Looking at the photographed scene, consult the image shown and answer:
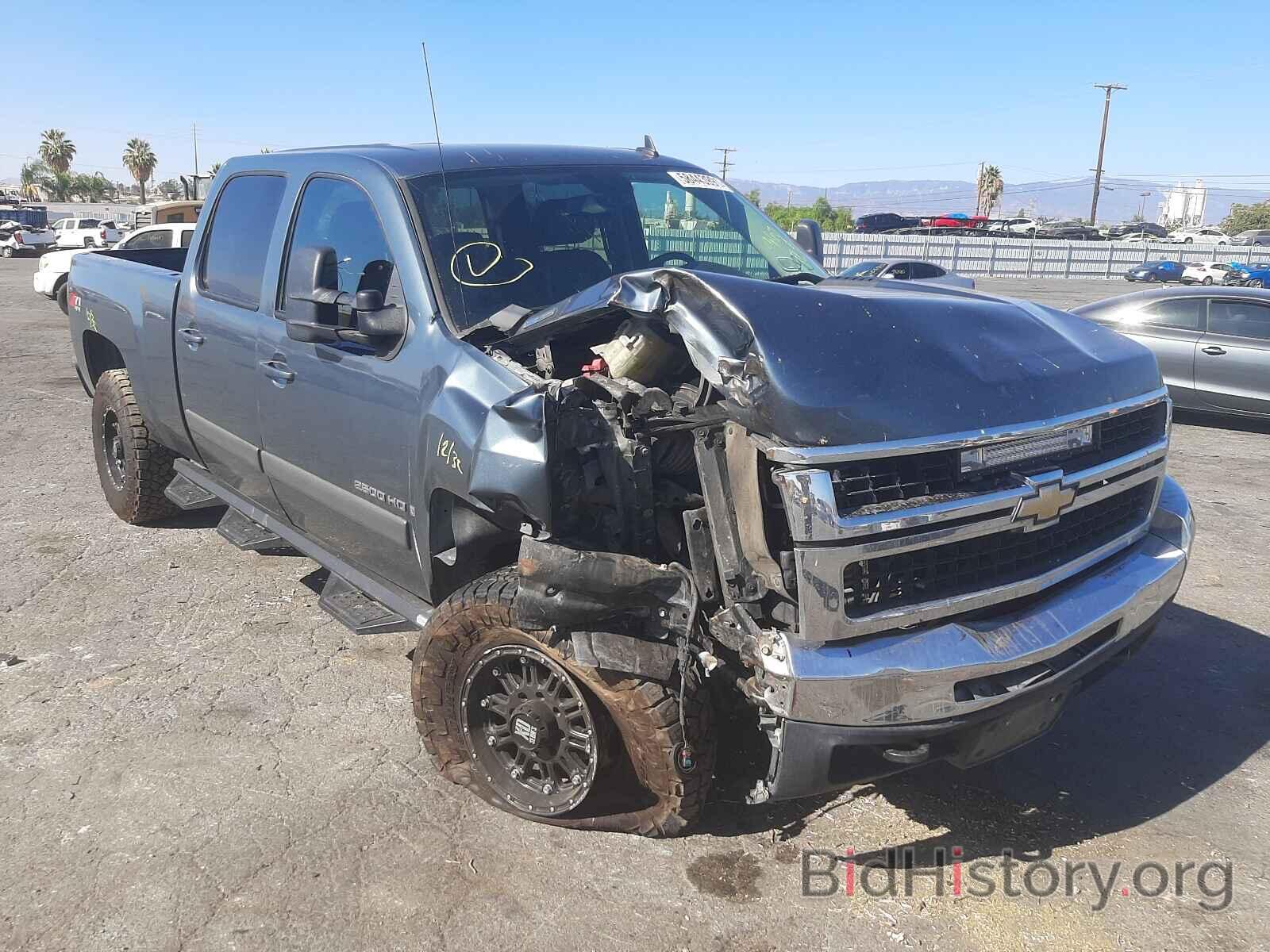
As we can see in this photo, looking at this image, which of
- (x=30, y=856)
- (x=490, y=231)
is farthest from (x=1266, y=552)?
(x=30, y=856)

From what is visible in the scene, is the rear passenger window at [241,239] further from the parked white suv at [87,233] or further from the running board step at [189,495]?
the parked white suv at [87,233]

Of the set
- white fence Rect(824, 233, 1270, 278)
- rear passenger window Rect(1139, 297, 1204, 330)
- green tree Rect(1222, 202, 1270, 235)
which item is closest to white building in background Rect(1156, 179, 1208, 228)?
green tree Rect(1222, 202, 1270, 235)

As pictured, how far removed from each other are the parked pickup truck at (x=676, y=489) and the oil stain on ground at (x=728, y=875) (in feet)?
0.52

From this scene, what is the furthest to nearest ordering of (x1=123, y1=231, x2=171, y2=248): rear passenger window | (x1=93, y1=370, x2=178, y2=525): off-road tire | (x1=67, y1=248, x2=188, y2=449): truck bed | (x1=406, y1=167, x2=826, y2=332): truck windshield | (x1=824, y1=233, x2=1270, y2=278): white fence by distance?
1. (x1=824, y1=233, x2=1270, y2=278): white fence
2. (x1=123, y1=231, x2=171, y2=248): rear passenger window
3. (x1=93, y1=370, x2=178, y2=525): off-road tire
4. (x1=67, y1=248, x2=188, y2=449): truck bed
5. (x1=406, y1=167, x2=826, y2=332): truck windshield

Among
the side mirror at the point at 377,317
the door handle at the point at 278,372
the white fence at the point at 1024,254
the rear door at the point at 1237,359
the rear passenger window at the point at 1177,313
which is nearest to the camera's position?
the side mirror at the point at 377,317

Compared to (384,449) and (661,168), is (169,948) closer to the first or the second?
(384,449)

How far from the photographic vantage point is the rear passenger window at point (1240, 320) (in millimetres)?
9539

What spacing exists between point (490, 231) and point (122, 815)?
2.33 metres

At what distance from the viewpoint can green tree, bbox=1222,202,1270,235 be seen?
91.4 meters

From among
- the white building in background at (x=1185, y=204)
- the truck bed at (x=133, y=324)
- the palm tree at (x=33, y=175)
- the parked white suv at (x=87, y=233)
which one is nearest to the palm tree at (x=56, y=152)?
the palm tree at (x=33, y=175)

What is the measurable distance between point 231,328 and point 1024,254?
4249cm

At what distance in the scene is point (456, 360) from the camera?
318cm

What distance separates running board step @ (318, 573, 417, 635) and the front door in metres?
0.12

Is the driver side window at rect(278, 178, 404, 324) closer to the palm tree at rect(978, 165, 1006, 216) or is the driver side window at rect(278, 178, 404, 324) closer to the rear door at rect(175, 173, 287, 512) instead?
the rear door at rect(175, 173, 287, 512)
